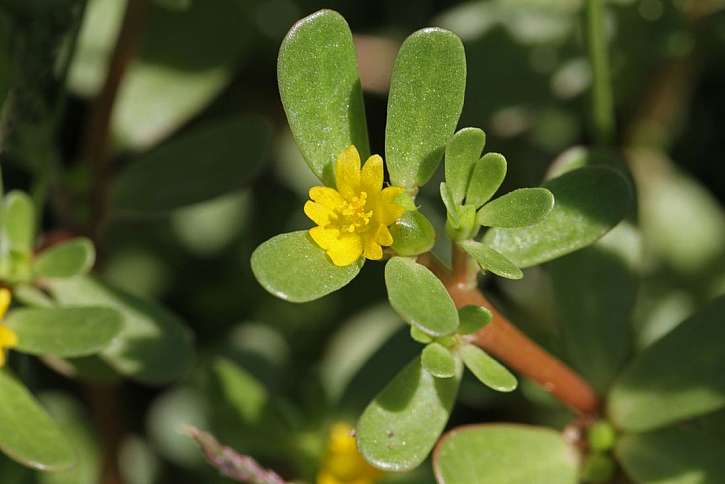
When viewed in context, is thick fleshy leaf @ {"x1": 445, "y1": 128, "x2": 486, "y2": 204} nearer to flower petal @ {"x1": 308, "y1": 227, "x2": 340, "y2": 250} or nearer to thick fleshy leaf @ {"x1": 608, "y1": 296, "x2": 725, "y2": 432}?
flower petal @ {"x1": 308, "y1": 227, "x2": 340, "y2": 250}

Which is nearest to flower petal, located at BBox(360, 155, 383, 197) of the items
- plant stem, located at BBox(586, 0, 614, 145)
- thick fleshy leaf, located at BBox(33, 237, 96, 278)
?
thick fleshy leaf, located at BBox(33, 237, 96, 278)

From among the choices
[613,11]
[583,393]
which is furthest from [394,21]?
[583,393]

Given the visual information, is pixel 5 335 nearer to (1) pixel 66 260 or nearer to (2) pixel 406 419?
(1) pixel 66 260

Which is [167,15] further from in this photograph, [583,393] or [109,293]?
[583,393]

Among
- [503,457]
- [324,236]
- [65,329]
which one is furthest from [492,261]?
[65,329]

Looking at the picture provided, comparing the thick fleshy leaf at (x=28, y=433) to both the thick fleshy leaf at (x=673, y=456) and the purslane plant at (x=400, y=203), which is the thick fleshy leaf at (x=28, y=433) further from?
the thick fleshy leaf at (x=673, y=456)

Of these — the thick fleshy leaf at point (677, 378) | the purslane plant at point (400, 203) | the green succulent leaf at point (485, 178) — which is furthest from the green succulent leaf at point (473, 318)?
the thick fleshy leaf at point (677, 378)

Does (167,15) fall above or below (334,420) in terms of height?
above
